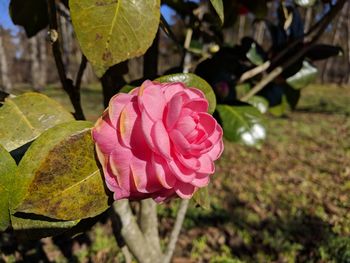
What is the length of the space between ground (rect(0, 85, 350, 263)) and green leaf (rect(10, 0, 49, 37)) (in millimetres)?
1950

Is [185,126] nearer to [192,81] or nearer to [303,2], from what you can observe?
[192,81]

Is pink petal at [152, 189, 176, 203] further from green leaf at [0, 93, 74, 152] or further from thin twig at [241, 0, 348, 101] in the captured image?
thin twig at [241, 0, 348, 101]

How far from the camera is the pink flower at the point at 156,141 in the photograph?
0.48 meters

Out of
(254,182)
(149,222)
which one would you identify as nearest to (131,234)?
→ (149,222)

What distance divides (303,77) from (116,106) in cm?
77

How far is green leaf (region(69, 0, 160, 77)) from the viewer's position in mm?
538

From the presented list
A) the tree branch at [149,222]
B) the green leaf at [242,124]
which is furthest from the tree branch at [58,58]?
the tree branch at [149,222]

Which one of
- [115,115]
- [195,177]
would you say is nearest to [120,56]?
[115,115]

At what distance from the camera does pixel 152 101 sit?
486 millimetres

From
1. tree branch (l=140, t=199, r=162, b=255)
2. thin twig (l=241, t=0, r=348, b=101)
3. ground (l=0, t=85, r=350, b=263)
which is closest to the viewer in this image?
thin twig (l=241, t=0, r=348, b=101)

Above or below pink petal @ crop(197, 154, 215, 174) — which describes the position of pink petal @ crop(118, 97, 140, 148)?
above

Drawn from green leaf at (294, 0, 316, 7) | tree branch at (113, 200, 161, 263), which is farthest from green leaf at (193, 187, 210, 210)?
green leaf at (294, 0, 316, 7)

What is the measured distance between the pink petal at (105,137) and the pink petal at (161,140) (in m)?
A: 0.07

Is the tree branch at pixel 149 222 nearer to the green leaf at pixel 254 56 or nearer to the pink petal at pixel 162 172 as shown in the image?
the green leaf at pixel 254 56
